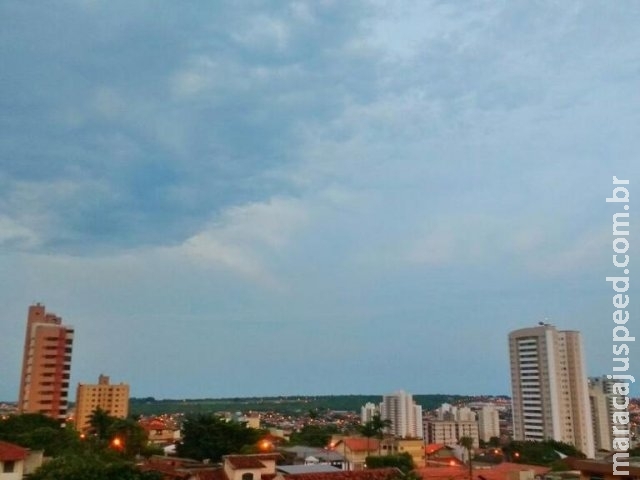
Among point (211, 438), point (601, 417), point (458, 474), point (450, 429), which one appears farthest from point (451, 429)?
point (458, 474)

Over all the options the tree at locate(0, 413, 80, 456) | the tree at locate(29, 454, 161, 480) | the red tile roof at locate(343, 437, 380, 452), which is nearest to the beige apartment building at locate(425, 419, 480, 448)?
the red tile roof at locate(343, 437, 380, 452)

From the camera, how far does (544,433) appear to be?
358 feet

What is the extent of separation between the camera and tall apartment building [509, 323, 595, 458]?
107 meters

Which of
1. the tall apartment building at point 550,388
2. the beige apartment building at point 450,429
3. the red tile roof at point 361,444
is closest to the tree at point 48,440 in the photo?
the red tile roof at point 361,444

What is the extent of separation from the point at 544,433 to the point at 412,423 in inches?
2001

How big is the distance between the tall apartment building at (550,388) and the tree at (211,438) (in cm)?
7251

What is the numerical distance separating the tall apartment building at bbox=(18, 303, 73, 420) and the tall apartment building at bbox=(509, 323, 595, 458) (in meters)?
83.5

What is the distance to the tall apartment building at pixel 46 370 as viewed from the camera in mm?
94812

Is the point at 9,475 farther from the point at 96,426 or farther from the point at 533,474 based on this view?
the point at 533,474

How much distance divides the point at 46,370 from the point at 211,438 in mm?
54554

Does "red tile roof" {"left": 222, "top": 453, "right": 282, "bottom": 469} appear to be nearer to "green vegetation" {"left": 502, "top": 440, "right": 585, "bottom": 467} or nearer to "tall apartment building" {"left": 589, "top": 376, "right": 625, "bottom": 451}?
"green vegetation" {"left": 502, "top": 440, "right": 585, "bottom": 467}

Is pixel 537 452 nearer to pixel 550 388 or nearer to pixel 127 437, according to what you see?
pixel 550 388

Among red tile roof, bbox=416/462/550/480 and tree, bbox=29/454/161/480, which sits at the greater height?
tree, bbox=29/454/161/480

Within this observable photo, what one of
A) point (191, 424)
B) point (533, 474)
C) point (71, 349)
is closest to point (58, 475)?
point (191, 424)
